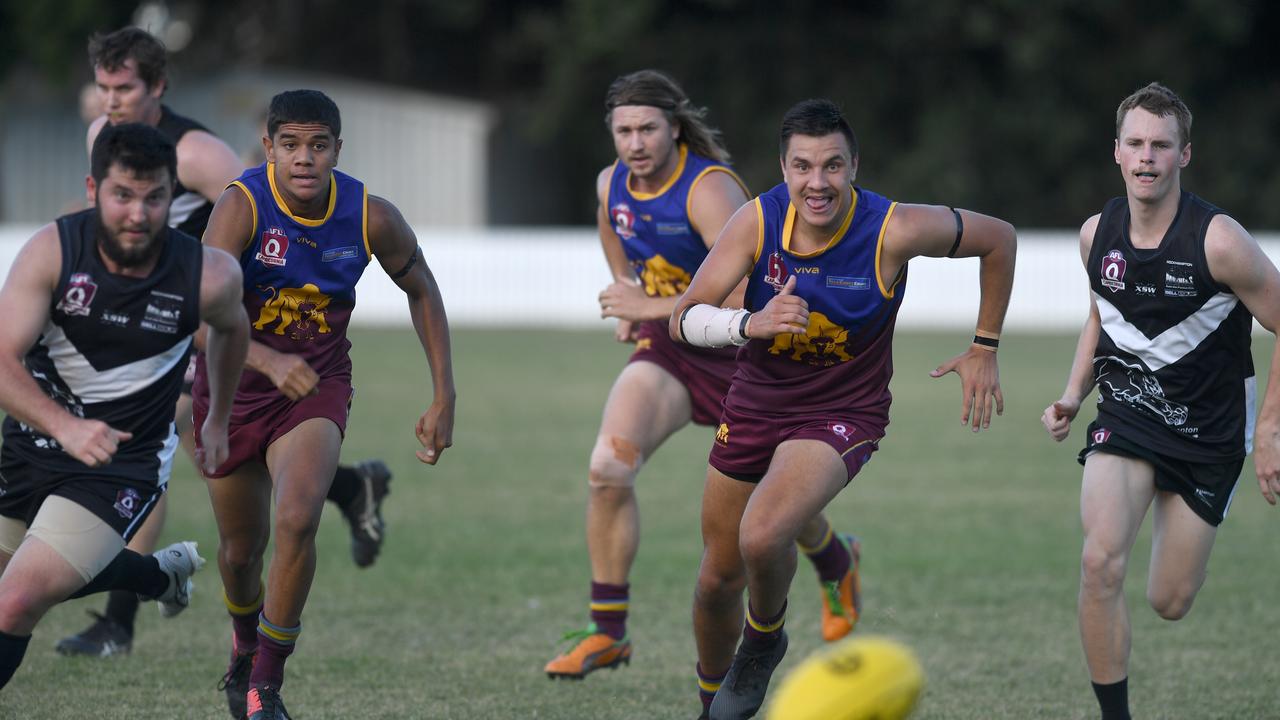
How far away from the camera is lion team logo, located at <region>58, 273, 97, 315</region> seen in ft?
14.9

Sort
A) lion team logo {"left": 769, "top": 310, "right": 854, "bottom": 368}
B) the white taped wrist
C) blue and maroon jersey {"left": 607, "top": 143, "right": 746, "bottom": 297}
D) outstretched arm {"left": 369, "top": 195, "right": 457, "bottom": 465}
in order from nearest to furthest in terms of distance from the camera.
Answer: the white taped wrist, lion team logo {"left": 769, "top": 310, "right": 854, "bottom": 368}, outstretched arm {"left": 369, "top": 195, "right": 457, "bottom": 465}, blue and maroon jersey {"left": 607, "top": 143, "right": 746, "bottom": 297}

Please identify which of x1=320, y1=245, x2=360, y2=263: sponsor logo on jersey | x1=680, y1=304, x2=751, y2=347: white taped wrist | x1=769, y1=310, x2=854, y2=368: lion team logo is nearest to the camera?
x1=680, y1=304, x2=751, y2=347: white taped wrist

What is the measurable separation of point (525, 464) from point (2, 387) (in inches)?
303

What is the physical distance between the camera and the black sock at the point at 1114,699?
5.12 metres

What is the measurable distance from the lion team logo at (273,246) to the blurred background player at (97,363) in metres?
0.49

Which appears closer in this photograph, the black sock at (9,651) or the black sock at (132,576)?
the black sock at (9,651)

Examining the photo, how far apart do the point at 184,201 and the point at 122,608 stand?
1.83 m

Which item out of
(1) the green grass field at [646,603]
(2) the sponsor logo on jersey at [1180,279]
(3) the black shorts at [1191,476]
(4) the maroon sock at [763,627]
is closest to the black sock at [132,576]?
(1) the green grass field at [646,603]

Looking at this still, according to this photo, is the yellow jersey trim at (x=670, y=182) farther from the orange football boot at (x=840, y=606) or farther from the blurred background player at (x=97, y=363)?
the blurred background player at (x=97, y=363)

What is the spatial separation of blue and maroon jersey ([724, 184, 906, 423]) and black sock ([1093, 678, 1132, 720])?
1.20 m

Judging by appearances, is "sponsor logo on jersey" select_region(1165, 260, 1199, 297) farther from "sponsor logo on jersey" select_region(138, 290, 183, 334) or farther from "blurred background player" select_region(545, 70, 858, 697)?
"sponsor logo on jersey" select_region(138, 290, 183, 334)

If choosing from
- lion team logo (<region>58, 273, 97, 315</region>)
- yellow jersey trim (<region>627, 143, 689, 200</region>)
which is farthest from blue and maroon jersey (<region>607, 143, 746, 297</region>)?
Answer: lion team logo (<region>58, 273, 97, 315</region>)

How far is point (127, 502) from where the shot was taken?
15.6ft

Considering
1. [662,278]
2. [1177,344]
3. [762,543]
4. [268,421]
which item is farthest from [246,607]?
[1177,344]
